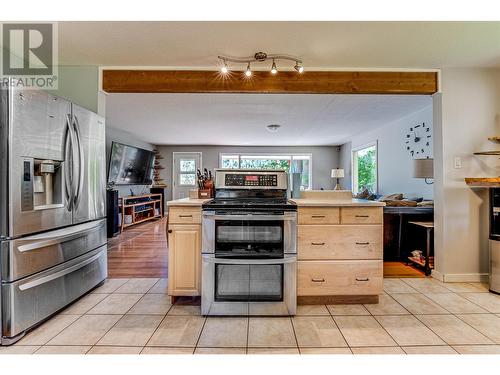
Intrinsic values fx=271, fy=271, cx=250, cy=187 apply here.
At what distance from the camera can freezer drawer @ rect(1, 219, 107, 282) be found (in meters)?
1.75

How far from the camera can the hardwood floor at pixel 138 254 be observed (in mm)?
3217

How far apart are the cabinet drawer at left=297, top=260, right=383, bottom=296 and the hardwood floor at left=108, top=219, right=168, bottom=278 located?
1668 millimetres

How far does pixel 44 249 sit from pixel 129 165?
4.75 metres

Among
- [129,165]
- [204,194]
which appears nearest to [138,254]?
[204,194]

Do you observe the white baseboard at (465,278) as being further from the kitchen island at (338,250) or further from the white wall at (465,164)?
the kitchen island at (338,250)

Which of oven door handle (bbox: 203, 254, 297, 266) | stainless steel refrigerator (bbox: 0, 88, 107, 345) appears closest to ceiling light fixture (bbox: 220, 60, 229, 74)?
stainless steel refrigerator (bbox: 0, 88, 107, 345)

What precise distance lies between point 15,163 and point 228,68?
1.97m

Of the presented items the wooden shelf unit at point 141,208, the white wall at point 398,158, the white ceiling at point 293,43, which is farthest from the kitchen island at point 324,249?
the wooden shelf unit at point 141,208

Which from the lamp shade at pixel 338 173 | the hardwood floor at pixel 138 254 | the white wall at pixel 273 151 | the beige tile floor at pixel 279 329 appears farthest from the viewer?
the white wall at pixel 273 151

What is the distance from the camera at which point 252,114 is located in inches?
187

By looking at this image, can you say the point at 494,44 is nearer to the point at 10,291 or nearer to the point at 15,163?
the point at 15,163

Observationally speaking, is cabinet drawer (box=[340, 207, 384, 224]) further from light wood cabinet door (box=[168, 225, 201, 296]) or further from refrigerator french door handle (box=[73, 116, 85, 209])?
refrigerator french door handle (box=[73, 116, 85, 209])

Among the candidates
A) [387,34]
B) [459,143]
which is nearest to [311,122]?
[459,143]

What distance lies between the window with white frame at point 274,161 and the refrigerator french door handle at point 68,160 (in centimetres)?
639
